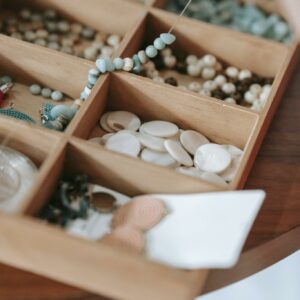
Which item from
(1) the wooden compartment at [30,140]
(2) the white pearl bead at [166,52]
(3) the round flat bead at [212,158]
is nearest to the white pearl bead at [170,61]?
(2) the white pearl bead at [166,52]

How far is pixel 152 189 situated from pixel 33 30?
0.64 m

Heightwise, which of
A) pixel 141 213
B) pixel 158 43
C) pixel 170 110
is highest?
pixel 158 43

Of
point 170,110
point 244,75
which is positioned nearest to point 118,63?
point 170,110

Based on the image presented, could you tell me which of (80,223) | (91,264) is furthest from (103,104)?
(91,264)

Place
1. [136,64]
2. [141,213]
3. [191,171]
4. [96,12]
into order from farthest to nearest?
[96,12]
[136,64]
[191,171]
[141,213]

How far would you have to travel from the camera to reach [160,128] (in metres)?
1.20

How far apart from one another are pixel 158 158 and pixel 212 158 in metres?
0.10

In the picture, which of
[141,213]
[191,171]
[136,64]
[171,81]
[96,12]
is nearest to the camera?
[141,213]

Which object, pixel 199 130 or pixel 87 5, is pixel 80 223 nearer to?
pixel 199 130

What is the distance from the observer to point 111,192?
1.09 m

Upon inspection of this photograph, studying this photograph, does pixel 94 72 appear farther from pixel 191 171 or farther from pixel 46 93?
pixel 191 171

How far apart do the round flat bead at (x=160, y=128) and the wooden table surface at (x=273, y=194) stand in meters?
0.17

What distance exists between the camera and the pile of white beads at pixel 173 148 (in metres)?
1.14

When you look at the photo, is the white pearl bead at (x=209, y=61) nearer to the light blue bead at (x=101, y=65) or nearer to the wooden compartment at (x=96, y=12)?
the wooden compartment at (x=96, y=12)
